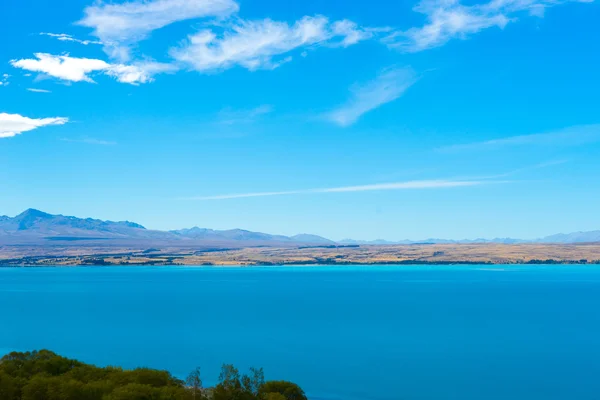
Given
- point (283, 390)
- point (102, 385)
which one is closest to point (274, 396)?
point (283, 390)

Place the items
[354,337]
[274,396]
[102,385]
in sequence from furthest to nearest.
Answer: [354,337], [274,396], [102,385]

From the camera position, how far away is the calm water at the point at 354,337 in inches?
2009

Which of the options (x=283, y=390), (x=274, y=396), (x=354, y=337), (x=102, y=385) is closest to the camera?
(x=102, y=385)

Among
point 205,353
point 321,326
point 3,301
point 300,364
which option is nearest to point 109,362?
point 205,353

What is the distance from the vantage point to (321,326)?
281ft

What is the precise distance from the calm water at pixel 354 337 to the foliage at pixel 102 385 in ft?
39.2

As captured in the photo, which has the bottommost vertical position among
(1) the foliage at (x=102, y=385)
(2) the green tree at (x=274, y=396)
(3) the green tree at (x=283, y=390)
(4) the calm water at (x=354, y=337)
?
(4) the calm water at (x=354, y=337)

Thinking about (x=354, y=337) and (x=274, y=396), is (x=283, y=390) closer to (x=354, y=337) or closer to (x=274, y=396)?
(x=274, y=396)

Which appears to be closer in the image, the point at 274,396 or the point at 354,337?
the point at 274,396

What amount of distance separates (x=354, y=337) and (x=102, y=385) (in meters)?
46.7

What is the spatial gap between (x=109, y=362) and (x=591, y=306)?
9245cm

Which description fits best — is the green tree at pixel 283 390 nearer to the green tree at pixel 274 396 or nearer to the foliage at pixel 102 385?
the foliage at pixel 102 385

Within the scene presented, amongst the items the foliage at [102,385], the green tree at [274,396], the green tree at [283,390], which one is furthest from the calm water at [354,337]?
the foliage at [102,385]

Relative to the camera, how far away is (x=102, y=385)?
33094mm
